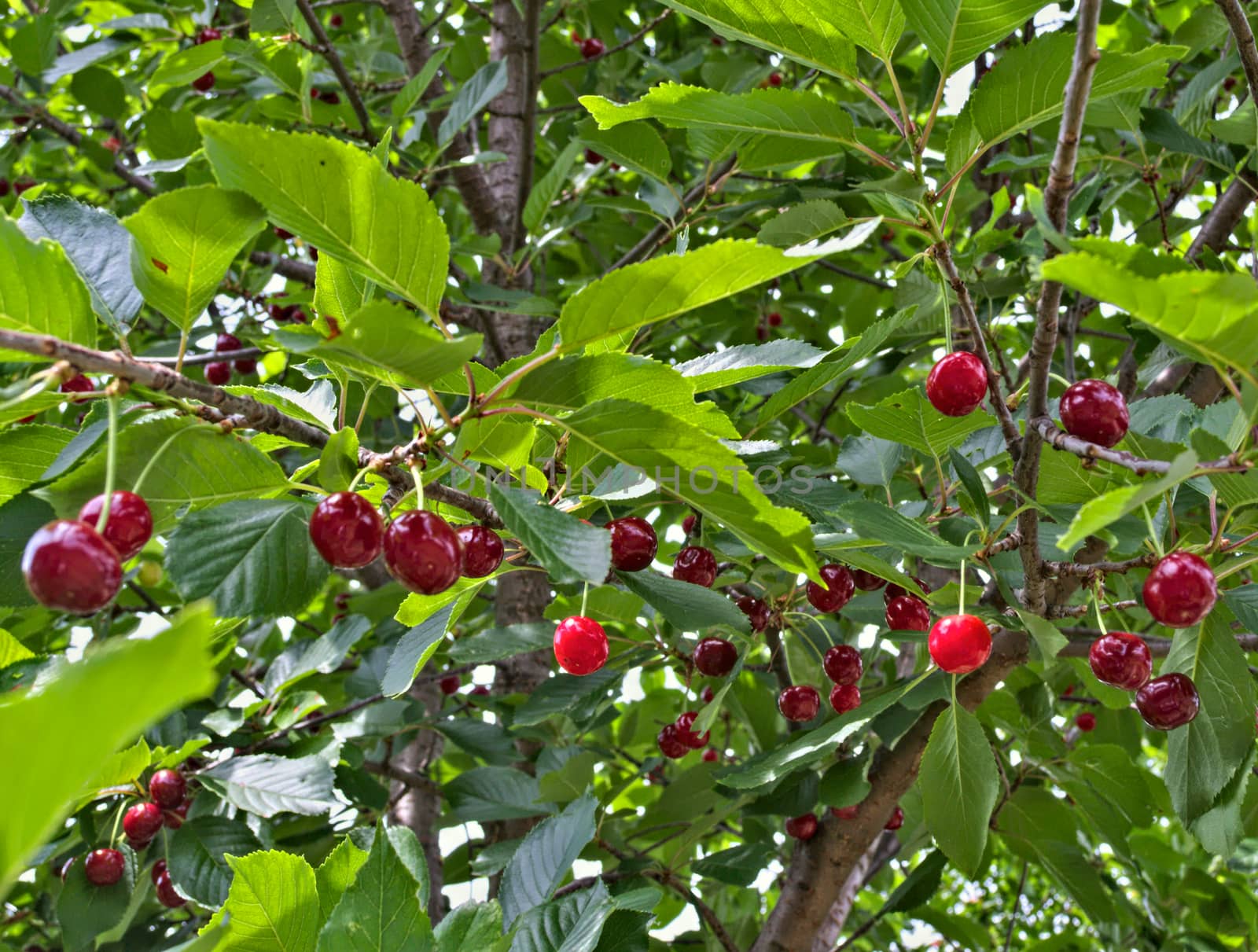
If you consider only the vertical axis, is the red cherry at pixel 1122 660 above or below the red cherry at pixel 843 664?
above

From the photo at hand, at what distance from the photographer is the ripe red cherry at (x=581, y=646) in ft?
5.23

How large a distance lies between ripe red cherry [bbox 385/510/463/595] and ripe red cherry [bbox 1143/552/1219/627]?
0.86 m

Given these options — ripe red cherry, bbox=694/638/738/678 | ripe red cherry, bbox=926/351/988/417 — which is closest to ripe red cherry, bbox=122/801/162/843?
ripe red cherry, bbox=694/638/738/678

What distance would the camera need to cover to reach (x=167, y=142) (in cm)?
335

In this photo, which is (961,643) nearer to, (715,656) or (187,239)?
(715,656)

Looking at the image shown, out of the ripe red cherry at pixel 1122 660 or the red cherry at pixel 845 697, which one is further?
the red cherry at pixel 845 697

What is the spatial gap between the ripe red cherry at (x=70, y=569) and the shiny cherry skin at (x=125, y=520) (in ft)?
0.36

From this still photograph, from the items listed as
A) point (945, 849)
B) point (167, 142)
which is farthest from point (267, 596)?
point (167, 142)

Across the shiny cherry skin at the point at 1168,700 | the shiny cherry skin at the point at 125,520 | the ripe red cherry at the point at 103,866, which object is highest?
the shiny cherry skin at the point at 125,520

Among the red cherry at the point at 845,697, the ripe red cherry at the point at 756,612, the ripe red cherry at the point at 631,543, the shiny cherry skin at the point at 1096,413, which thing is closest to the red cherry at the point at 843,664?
the red cherry at the point at 845,697

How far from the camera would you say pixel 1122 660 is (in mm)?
1504

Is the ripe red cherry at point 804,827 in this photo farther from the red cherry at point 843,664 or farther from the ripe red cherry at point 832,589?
the ripe red cherry at point 832,589

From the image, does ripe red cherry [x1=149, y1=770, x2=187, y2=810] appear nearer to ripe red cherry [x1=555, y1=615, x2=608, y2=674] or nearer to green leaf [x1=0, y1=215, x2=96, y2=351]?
ripe red cherry [x1=555, y1=615, x2=608, y2=674]

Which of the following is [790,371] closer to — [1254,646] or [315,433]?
[1254,646]
